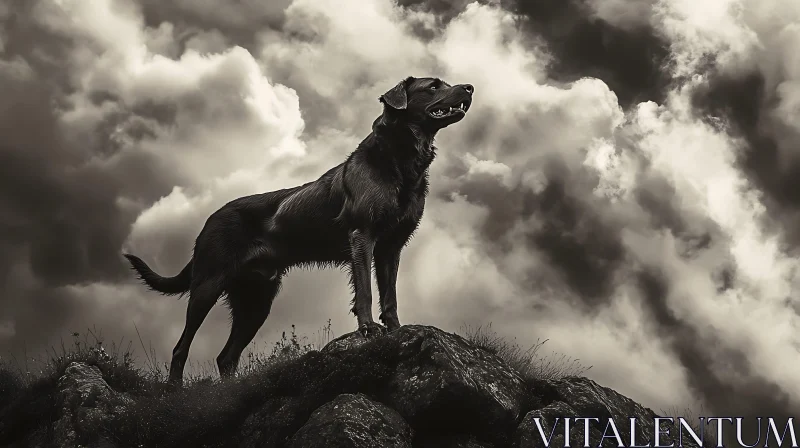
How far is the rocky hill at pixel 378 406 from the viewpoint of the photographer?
6484 mm

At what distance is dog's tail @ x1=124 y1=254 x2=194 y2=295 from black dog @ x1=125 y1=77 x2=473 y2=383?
2 cm

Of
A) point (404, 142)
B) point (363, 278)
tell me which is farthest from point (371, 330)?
point (404, 142)

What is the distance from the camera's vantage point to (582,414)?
6867mm

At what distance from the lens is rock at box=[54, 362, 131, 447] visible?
827cm

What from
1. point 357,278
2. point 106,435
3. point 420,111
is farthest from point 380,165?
point 106,435

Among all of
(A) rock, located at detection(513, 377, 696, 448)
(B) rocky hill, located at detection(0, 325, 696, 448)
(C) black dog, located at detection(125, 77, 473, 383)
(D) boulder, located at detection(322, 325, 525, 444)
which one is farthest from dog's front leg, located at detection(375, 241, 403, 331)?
(A) rock, located at detection(513, 377, 696, 448)

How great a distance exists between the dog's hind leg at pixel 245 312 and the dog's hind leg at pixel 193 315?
1.57ft

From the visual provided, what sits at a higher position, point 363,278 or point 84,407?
point 363,278

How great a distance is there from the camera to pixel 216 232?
9008mm

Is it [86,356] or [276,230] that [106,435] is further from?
[276,230]

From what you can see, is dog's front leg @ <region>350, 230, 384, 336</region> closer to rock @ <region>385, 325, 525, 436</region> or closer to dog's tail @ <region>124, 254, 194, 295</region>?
rock @ <region>385, 325, 525, 436</region>

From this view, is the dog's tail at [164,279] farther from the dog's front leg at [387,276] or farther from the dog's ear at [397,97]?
the dog's ear at [397,97]

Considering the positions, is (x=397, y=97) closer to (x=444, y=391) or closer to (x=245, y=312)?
(x=444, y=391)

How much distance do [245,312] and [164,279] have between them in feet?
4.03
